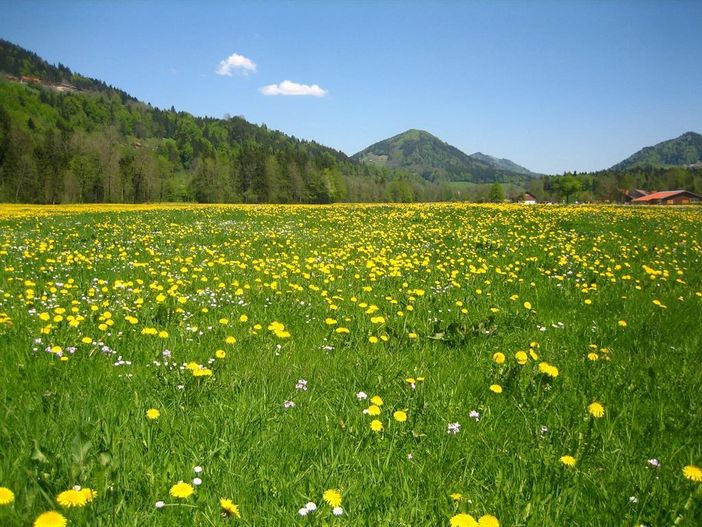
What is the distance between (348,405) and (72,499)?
6.00ft

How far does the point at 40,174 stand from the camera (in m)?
64.0

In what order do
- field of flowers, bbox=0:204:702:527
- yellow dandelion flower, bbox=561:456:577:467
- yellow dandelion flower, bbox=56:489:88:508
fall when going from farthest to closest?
yellow dandelion flower, bbox=561:456:577:467 < field of flowers, bbox=0:204:702:527 < yellow dandelion flower, bbox=56:489:88:508

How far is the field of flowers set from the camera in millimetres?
2084

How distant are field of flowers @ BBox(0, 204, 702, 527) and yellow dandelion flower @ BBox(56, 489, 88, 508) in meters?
0.01

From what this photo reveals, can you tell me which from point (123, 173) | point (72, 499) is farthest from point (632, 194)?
point (72, 499)

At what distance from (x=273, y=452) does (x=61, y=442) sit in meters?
1.25

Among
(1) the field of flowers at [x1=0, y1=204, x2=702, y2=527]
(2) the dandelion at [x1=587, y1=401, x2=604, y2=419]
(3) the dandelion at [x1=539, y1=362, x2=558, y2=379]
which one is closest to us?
(1) the field of flowers at [x1=0, y1=204, x2=702, y2=527]

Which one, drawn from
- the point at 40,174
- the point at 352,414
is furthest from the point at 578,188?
the point at 352,414

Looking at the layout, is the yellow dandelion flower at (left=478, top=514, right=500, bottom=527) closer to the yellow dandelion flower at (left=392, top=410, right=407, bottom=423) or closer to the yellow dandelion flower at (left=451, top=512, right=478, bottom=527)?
the yellow dandelion flower at (left=451, top=512, right=478, bottom=527)

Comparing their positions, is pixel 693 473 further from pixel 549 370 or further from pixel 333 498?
pixel 333 498

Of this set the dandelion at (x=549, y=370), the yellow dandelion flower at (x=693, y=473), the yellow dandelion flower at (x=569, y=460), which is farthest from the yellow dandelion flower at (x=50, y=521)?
the dandelion at (x=549, y=370)

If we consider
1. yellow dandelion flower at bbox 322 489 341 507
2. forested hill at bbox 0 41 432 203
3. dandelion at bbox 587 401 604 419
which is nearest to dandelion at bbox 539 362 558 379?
dandelion at bbox 587 401 604 419

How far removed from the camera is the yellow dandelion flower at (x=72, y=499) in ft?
5.71

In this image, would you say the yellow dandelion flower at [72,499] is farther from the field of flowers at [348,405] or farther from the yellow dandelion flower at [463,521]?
the yellow dandelion flower at [463,521]
